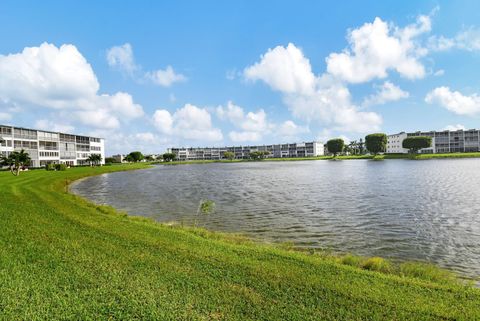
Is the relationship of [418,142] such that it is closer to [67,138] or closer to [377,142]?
[377,142]

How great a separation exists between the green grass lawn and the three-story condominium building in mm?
98934

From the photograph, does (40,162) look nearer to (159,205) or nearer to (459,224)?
(159,205)

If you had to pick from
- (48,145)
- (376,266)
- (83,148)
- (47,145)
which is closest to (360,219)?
(376,266)

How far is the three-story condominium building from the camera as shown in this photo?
316 feet

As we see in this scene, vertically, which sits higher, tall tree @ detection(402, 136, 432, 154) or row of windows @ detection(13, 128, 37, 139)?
row of windows @ detection(13, 128, 37, 139)

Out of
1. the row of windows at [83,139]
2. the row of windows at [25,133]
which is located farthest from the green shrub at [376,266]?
the row of windows at [83,139]

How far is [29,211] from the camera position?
21.4 meters

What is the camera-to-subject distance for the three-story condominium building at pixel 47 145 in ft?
316

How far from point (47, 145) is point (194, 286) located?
5143 inches

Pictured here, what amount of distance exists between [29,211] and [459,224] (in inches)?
1278

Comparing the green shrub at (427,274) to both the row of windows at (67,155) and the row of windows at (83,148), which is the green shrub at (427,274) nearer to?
the row of windows at (67,155)

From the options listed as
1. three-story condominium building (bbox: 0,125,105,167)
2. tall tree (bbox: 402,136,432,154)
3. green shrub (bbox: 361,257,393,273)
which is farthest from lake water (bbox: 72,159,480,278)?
tall tree (bbox: 402,136,432,154)

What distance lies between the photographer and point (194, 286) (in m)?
9.58

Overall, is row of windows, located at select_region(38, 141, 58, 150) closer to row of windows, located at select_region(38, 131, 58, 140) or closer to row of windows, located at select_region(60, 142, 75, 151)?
row of windows, located at select_region(38, 131, 58, 140)
